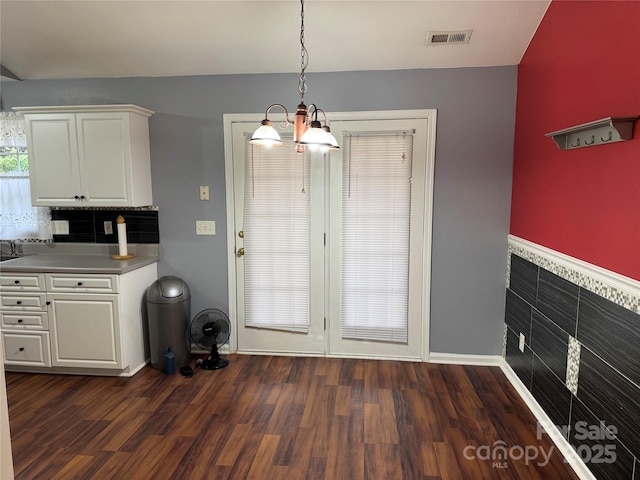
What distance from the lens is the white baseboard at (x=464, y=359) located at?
3.38 m

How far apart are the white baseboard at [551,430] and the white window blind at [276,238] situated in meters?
1.67

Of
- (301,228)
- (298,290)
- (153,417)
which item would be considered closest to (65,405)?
(153,417)

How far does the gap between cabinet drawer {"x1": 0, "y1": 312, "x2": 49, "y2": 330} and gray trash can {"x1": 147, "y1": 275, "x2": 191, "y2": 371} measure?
74 cm

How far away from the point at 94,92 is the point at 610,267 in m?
3.88

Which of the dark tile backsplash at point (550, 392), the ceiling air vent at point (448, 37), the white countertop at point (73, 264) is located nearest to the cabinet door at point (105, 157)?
the white countertop at point (73, 264)

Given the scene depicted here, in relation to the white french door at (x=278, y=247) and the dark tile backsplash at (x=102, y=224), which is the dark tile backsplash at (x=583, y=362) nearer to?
the white french door at (x=278, y=247)

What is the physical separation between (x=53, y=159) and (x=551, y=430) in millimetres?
3999

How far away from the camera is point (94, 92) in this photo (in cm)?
347

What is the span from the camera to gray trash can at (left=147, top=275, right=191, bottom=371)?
3207 millimetres

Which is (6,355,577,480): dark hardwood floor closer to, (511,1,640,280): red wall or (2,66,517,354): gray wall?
(2,66,517,354): gray wall

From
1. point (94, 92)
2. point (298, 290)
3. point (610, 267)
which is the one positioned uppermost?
point (94, 92)

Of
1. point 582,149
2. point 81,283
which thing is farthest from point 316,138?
point 81,283

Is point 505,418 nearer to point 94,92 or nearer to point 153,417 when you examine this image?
point 153,417

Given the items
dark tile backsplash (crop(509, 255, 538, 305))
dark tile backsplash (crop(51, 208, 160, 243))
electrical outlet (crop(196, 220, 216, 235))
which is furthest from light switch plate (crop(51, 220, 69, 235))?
dark tile backsplash (crop(509, 255, 538, 305))
